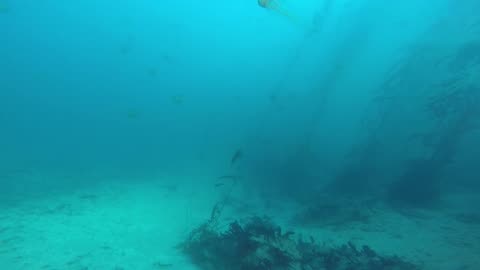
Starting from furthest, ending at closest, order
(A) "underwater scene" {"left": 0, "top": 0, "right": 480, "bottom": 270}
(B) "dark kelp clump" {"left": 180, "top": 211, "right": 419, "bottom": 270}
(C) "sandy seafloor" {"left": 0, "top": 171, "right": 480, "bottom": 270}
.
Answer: (A) "underwater scene" {"left": 0, "top": 0, "right": 480, "bottom": 270} < (C) "sandy seafloor" {"left": 0, "top": 171, "right": 480, "bottom": 270} < (B) "dark kelp clump" {"left": 180, "top": 211, "right": 419, "bottom": 270}

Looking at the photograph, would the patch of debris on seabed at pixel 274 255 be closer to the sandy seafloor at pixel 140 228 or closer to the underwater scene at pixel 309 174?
the underwater scene at pixel 309 174

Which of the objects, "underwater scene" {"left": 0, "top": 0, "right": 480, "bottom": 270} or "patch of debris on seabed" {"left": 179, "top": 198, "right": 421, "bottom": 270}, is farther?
"underwater scene" {"left": 0, "top": 0, "right": 480, "bottom": 270}

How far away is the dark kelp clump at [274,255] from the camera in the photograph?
5.87 metres

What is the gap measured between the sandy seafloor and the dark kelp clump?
0.55 m

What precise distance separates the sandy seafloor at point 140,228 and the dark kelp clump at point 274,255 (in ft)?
1.82

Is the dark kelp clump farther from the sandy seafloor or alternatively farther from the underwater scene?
the sandy seafloor

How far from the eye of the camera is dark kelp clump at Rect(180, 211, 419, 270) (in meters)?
5.87

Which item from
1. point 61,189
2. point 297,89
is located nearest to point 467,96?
point 297,89

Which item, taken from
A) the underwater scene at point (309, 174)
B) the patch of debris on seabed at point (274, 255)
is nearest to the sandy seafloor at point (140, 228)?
the underwater scene at point (309, 174)

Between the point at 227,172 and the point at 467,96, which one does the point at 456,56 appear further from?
the point at 227,172

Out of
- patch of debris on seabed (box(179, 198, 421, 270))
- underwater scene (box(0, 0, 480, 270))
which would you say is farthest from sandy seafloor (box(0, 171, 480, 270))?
patch of debris on seabed (box(179, 198, 421, 270))

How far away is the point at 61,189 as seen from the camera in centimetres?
1137

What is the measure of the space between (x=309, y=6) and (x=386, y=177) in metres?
21.6

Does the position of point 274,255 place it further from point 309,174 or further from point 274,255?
point 309,174
